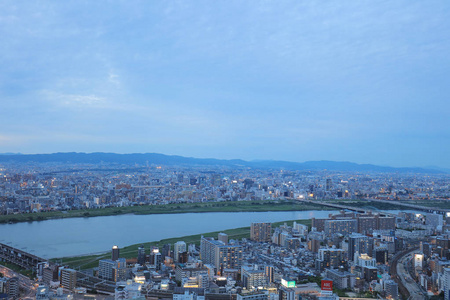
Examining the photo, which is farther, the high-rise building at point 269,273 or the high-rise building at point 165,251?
the high-rise building at point 165,251

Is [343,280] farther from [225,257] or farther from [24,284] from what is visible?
[24,284]

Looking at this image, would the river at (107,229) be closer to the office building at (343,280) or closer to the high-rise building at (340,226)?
the high-rise building at (340,226)

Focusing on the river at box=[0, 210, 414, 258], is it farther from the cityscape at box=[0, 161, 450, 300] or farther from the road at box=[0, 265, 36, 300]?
the road at box=[0, 265, 36, 300]

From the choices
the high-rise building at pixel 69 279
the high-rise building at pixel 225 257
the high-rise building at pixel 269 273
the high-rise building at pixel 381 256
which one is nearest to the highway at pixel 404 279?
the high-rise building at pixel 381 256

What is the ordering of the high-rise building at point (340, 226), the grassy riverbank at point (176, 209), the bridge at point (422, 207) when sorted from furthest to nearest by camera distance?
the bridge at point (422, 207) → the grassy riverbank at point (176, 209) → the high-rise building at point (340, 226)

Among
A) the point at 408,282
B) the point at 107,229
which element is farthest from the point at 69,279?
the point at 107,229
